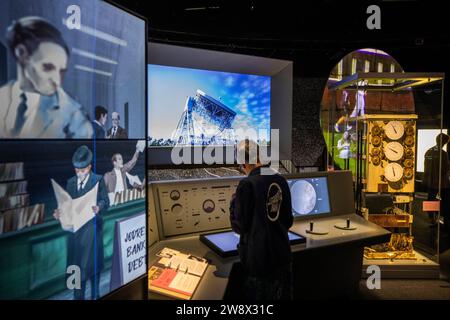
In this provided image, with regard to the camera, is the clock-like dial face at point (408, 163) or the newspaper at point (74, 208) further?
the clock-like dial face at point (408, 163)

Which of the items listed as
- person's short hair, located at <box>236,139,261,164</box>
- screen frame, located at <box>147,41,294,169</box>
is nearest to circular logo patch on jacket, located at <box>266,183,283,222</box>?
person's short hair, located at <box>236,139,261,164</box>

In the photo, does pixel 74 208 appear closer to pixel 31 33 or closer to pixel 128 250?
pixel 128 250

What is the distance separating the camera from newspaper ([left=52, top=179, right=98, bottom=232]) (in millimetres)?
1033

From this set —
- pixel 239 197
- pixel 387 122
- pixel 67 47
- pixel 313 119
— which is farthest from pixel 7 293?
pixel 313 119

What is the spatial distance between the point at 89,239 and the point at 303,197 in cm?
183

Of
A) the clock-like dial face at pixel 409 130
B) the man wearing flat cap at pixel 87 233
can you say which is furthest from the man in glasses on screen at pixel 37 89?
the clock-like dial face at pixel 409 130

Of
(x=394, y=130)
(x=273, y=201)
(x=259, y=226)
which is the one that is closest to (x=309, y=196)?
(x=273, y=201)

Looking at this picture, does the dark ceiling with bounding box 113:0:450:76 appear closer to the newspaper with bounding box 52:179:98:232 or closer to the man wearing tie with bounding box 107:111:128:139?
the man wearing tie with bounding box 107:111:128:139

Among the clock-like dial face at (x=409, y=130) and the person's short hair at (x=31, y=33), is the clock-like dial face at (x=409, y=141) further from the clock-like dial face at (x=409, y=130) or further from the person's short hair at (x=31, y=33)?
the person's short hair at (x=31, y=33)

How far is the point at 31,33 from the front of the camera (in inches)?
36.5

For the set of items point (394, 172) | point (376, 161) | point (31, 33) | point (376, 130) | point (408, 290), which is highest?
point (31, 33)

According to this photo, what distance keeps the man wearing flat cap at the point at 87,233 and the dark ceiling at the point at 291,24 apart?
2595 mm

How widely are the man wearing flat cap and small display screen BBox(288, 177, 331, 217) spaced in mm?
1632

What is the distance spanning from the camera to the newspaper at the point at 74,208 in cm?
103
